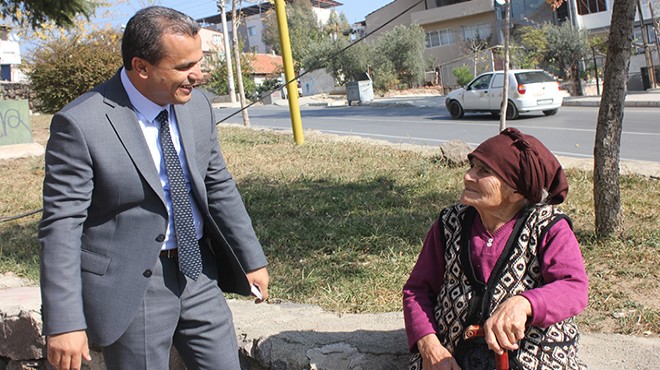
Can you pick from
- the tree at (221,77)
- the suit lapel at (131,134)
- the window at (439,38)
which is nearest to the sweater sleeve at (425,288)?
the suit lapel at (131,134)

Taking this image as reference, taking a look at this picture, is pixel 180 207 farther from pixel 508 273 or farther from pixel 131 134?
pixel 508 273

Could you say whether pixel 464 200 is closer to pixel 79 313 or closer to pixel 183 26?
pixel 183 26

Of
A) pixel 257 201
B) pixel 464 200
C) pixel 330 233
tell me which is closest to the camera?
pixel 464 200

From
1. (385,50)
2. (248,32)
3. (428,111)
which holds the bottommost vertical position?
(428,111)

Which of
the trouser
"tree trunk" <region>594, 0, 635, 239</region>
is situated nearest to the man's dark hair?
the trouser

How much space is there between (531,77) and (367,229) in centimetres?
1434

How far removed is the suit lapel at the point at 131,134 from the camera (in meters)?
2.29

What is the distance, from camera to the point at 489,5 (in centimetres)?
4809

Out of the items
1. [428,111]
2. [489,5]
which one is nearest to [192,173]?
[428,111]

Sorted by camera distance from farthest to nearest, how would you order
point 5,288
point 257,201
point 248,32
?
point 248,32, point 257,201, point 5,288

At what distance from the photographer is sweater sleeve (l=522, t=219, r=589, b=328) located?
211 cm

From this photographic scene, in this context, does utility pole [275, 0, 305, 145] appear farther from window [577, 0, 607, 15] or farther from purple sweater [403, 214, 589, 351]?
window [577, 0, 607, 15]

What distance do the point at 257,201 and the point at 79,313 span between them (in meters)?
4.47

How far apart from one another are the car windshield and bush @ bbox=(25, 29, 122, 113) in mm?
11289
